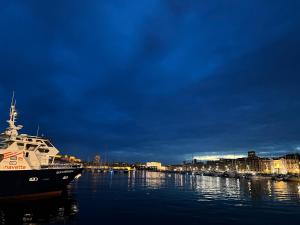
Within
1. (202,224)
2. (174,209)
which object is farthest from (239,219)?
(174,209)

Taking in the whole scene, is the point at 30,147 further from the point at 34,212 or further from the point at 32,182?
the point at 34,212

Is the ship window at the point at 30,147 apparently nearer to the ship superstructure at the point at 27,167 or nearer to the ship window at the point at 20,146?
the ship superstructure at the point at 27,167

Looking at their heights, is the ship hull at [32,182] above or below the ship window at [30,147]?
below

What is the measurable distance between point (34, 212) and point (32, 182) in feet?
32.3

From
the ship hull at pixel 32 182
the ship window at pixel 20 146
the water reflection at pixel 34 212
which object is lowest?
the water reflection at pixel 34 212

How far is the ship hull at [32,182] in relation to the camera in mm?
43312

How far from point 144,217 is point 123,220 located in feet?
11.7

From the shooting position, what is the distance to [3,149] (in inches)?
1841

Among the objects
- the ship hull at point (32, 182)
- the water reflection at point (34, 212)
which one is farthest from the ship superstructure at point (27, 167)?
the water reflection at point (34, 212)

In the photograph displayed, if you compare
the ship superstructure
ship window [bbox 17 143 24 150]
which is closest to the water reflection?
the ship superstructure

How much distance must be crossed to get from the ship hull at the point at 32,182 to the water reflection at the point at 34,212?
1464 millimetres

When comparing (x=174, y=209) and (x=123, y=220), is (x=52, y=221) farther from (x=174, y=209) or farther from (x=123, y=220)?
(x=174, y=209)

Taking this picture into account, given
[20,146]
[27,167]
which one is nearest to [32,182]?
[27,167]

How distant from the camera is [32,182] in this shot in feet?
150
